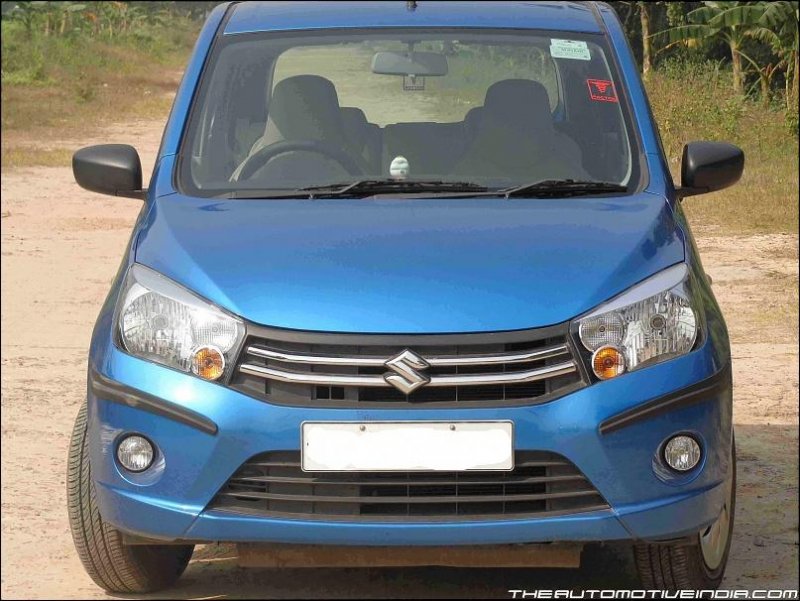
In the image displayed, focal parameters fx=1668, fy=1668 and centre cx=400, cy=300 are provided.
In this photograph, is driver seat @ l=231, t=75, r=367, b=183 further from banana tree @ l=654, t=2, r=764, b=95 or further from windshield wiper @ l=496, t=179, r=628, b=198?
banana tree @ l=654, t=2, r=764, b=95

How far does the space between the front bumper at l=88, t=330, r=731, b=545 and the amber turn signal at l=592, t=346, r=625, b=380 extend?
4 cm

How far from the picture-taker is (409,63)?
558 centimetres

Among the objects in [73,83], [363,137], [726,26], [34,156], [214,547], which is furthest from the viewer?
[73,83]

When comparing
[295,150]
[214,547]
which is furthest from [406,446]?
[295,150]

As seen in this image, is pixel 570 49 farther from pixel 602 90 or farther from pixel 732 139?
pixel 732 139

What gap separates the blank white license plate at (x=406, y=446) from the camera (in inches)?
152

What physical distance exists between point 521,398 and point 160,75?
31.3 meters

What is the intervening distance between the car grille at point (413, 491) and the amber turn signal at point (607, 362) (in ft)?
0.79

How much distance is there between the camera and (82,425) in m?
4.70

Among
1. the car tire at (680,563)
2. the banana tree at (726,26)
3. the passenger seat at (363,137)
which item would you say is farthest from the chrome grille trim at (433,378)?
the banana tree at (726,26)

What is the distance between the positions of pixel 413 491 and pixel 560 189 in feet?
4.17

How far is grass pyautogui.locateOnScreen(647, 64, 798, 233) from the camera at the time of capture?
12352mm

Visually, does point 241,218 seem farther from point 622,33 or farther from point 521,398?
point 622,33

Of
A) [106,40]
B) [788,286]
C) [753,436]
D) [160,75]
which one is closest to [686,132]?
[788,286]
